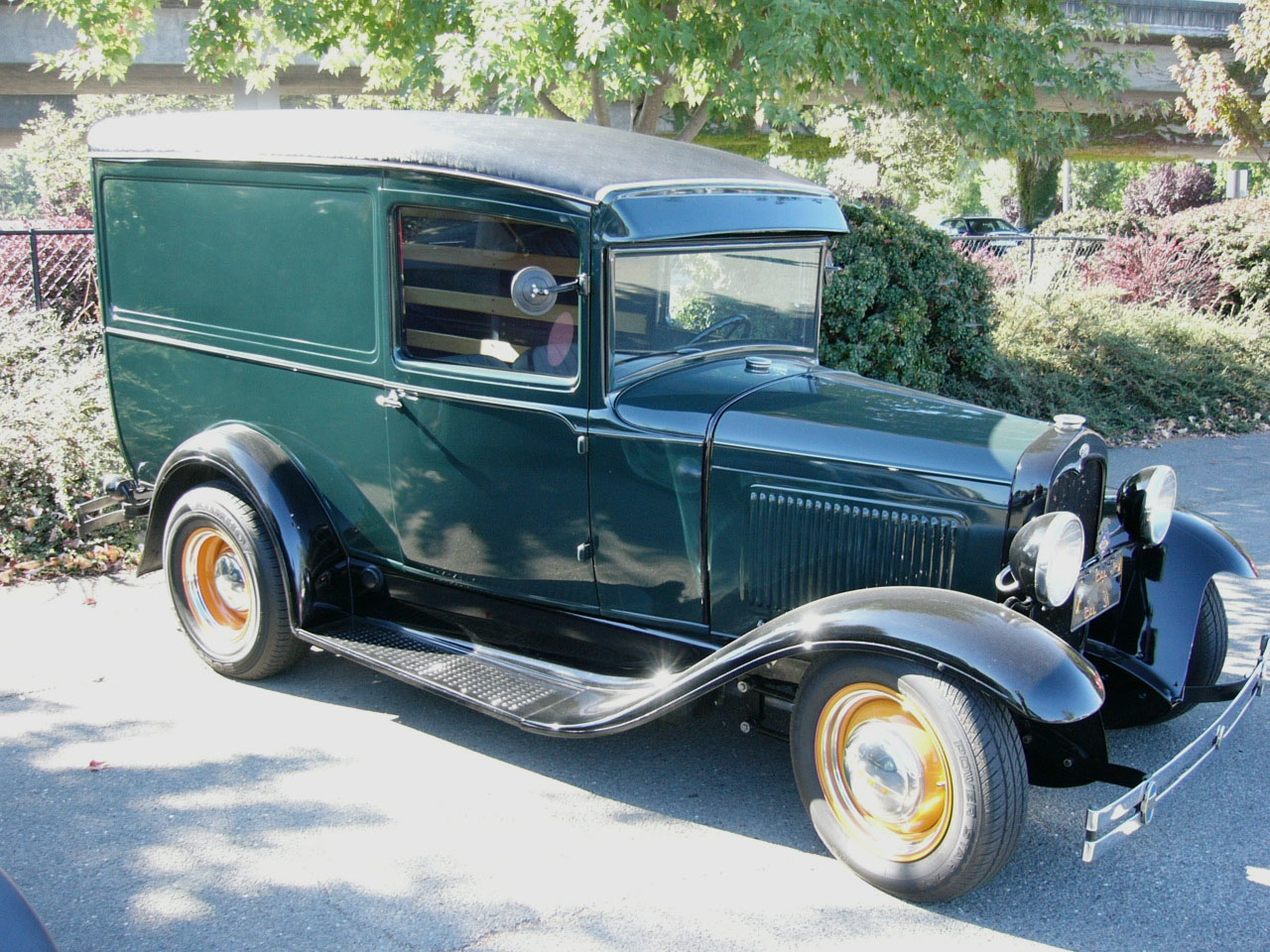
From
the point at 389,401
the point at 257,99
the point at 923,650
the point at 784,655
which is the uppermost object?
the point at 257,99

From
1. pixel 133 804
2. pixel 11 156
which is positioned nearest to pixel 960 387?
pixel 133 804

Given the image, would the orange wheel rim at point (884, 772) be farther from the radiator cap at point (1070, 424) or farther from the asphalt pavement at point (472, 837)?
the radiator cap at point (1070, 424)

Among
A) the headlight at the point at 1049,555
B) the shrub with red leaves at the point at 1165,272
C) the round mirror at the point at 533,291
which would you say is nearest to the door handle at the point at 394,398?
the round mirror at the point at 533,291

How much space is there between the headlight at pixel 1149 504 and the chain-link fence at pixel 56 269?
26.9 feet

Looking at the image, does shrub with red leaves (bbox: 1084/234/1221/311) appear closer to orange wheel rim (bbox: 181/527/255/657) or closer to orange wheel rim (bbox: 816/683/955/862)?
orange wheel rim (bbox: 816/683/955/862)

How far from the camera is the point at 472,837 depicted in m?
3.25

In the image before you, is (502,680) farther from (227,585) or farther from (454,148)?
(454,148)

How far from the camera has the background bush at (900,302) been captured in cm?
749

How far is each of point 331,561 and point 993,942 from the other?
260cm

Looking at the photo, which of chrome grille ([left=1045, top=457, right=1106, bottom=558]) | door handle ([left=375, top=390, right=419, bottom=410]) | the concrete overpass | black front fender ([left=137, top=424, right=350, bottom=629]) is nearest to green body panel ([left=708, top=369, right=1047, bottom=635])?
chrome grille ([left=1045, top=457, right=1106, bottom=558])

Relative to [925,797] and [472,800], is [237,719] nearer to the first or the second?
[472,800]

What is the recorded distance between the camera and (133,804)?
339 cm

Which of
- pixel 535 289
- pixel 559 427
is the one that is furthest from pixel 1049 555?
pixel 535 289

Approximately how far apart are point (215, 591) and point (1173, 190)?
2449cm
